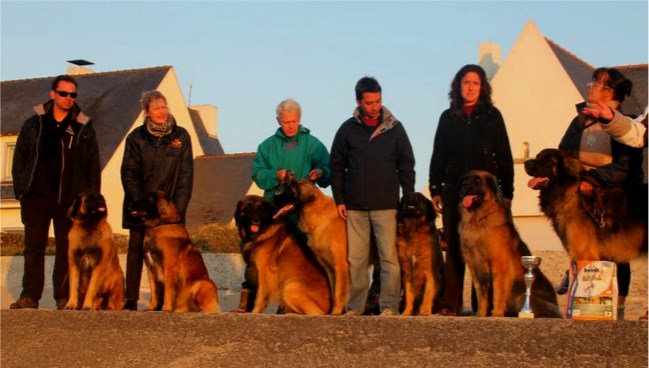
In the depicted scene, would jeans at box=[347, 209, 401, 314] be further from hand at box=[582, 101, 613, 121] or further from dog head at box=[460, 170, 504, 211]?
hand at box=[582, 101, 613, 121]

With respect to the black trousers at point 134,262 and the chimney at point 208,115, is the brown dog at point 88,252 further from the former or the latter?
the chimney at point 208,115

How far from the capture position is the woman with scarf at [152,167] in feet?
30.9

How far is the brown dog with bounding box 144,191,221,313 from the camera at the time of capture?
9.02 metres

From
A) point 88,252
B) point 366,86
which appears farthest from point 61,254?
point 366,86

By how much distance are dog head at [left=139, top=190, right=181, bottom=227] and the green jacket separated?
3.14 ft

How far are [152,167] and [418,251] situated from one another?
2943 mm

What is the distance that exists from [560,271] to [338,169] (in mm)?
5246

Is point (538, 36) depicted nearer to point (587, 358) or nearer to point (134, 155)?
point (134, 155)

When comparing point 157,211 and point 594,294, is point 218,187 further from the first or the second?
point 594,294

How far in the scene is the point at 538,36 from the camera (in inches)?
1044

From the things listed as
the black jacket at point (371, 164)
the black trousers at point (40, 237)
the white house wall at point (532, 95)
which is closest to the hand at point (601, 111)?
the black jacket at point (371, 164)

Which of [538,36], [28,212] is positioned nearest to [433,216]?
[28,212]

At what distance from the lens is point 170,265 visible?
29.6 ft

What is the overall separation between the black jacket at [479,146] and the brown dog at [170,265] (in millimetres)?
2709
